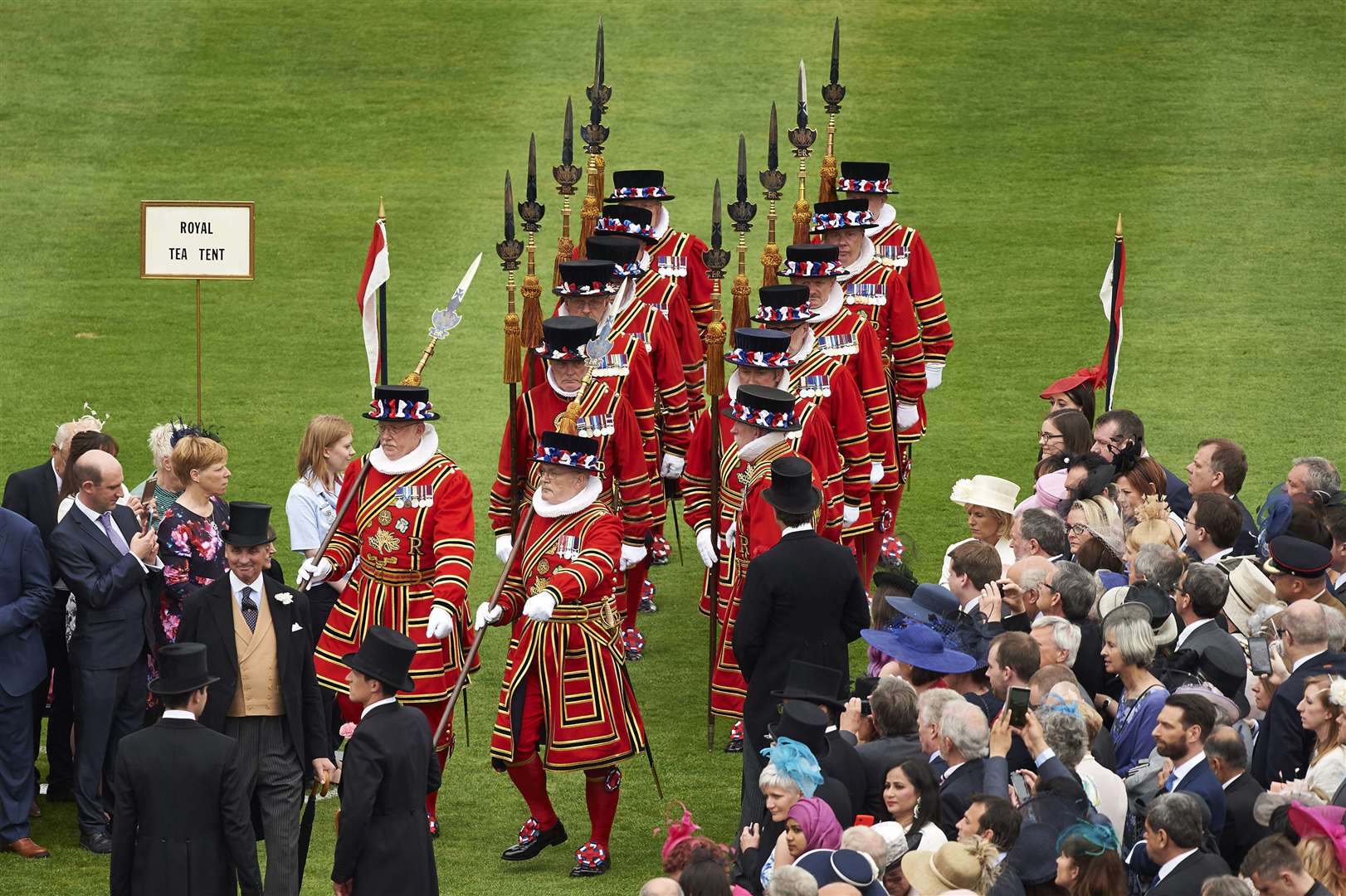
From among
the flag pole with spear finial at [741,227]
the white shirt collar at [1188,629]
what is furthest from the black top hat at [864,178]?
the white shirt collar at [1188,629]

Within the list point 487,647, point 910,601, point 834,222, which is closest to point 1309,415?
point 834,222

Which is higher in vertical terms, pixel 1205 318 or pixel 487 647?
pixel 1205 318

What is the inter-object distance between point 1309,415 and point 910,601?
7.51 meters

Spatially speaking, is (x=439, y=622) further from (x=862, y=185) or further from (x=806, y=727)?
(x=862, y=185)

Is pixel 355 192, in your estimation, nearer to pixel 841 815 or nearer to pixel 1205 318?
pixel 1205 318

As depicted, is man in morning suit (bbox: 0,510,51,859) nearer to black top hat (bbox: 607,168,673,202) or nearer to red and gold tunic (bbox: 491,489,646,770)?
red and gold tunic (bbox: 491,489,646,770)

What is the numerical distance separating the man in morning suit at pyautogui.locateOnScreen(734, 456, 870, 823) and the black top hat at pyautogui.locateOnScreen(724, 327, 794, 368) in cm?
147

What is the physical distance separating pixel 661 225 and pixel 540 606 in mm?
4331

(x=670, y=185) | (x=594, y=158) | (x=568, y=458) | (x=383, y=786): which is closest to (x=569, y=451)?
(x=568, y=458)

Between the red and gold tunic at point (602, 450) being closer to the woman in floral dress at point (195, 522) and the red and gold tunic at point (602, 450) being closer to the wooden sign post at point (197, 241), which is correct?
the woman in floral dress at point (195, 522)

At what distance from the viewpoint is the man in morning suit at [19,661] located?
8141 millimetres

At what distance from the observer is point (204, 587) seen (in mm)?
7520

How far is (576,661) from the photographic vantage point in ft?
27.0

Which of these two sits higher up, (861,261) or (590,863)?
(861,261)
